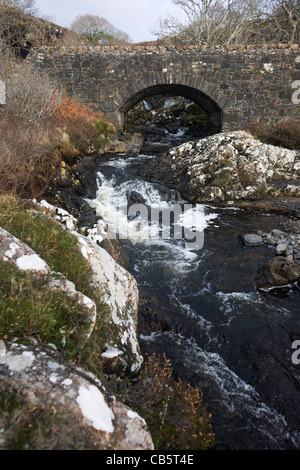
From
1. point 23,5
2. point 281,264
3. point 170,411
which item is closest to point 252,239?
point 281,264

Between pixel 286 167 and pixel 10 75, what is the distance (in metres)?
11.8

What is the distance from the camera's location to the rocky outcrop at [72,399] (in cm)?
214

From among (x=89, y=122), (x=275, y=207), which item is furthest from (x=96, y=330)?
(x=89, y=122)

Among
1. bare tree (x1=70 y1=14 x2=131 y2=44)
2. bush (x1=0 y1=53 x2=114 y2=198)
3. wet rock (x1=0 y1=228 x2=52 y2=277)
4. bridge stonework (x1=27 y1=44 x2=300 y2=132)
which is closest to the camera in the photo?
wet rock (x1=0 y1=228 x2=52 y2=277)

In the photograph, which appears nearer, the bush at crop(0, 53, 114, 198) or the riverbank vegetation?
the bush at crop(0, 53, 114, 198)

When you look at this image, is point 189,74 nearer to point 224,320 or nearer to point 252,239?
point 252,239

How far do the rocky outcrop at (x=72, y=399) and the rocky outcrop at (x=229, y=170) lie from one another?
29.0 feet

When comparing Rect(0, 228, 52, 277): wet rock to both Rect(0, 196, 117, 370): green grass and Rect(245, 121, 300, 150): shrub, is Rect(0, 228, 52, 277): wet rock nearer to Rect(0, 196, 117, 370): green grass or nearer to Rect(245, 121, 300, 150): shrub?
Rect(0, 196, 117, 370): green grass

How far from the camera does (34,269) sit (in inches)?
134

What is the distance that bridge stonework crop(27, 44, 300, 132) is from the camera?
14578 mm

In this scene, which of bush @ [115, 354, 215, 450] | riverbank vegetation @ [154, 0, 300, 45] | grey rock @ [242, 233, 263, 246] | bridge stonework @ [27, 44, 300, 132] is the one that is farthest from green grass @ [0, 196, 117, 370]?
riverbank vegetation @ [154, 0, 300, 45]

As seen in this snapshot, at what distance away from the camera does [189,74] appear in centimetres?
1490

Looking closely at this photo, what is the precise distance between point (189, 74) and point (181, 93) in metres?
3.06

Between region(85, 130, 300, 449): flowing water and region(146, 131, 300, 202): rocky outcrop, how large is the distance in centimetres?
130
